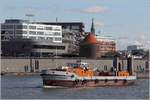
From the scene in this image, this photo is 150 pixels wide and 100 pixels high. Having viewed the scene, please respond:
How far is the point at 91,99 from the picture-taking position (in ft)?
182

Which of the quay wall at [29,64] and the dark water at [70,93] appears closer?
the dark water at [70,93]

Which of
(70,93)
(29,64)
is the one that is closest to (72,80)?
(70,93)

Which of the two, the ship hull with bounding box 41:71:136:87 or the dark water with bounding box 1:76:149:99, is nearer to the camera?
the dark water with bounding box 1:76:149:99

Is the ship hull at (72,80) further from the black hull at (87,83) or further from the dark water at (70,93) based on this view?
the dark water at (70,93)

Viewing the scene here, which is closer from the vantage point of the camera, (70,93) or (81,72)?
(70,93)

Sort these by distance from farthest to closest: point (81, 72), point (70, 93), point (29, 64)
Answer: point (29, 64) → point (81, 72) → point (70, 93)

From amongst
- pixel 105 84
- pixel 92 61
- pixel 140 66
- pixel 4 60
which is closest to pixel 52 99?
pixel 105 84

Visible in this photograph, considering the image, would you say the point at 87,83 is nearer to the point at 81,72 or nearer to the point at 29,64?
the point at 81,72

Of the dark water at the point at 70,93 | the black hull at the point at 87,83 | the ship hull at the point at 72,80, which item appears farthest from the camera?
the black hull at the point at 87,83

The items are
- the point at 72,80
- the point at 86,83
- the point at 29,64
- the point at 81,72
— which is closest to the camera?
the point at 72,80

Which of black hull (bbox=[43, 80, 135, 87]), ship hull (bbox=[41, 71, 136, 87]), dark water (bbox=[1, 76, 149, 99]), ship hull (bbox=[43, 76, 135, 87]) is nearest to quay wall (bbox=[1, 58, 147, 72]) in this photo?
black hull (bbox=[43, 80, 135, 87])

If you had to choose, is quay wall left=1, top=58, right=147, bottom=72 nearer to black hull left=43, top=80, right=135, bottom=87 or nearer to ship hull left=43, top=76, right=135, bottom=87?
black hull left=43, top=80, right=135, bottom=87

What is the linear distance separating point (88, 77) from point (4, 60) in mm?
66155

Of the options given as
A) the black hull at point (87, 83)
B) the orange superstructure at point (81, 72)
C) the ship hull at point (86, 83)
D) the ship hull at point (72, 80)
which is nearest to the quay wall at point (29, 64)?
the black hull at point (87, 83)
